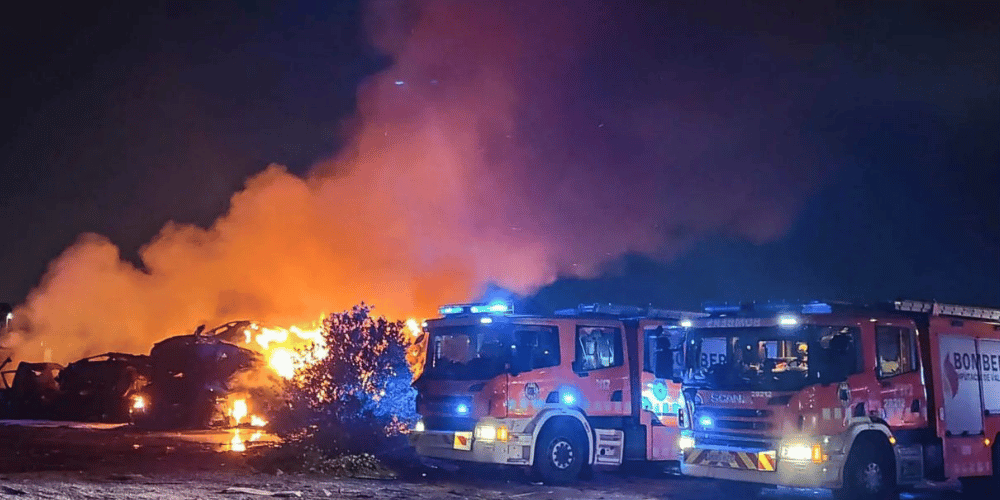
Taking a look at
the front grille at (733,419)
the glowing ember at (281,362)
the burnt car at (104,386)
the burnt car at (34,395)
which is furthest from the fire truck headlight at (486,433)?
the burnt car at (34,395)

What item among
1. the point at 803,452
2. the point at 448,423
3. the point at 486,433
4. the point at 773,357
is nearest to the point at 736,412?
the point at 773,357

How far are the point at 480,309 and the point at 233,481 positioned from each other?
3.99 m

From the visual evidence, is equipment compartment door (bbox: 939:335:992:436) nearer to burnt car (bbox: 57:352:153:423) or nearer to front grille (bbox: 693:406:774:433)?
front grille (bbox: 693:406:774:433)

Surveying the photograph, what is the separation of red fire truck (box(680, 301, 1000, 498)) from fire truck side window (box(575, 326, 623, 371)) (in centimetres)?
174

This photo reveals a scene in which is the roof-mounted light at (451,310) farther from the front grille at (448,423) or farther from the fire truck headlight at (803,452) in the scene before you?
the fire truck headlight at (803,452)

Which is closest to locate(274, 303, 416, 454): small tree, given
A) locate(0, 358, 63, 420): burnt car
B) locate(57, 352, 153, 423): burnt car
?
locate(57, 352, 153, 423): burnt car

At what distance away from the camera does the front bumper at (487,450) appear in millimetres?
12125

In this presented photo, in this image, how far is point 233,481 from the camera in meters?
11.7

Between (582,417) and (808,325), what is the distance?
3436mm

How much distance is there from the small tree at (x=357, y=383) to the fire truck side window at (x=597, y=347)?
4.58 meters

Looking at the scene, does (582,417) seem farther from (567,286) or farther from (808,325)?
(567,286)

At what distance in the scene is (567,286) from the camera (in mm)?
38406

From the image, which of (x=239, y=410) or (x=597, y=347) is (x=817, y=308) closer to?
(x=597, y=347)

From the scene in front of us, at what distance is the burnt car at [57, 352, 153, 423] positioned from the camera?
22.8 meters
